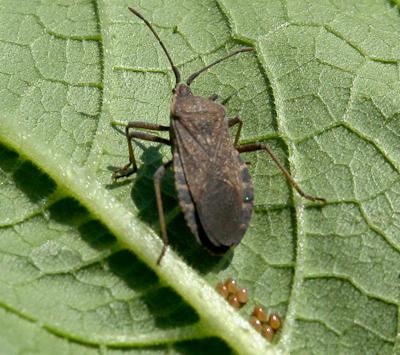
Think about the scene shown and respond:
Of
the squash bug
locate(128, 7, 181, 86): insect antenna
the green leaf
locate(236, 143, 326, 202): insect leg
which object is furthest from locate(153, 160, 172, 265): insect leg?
locate(128, 7, 181, 86): insect antenna

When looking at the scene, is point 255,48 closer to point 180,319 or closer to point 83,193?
point 83,193

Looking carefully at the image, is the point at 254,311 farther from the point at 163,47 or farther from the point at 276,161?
the point at 163,47

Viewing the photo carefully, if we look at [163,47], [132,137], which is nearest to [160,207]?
[132,137]

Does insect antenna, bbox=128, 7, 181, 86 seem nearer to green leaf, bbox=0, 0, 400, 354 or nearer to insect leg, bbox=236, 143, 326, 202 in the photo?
green leaf, bbox=0, 0, 400, 354

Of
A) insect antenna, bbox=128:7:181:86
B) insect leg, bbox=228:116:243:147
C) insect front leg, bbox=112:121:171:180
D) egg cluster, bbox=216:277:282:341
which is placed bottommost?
egg cluster, bbox=216:277:282:341

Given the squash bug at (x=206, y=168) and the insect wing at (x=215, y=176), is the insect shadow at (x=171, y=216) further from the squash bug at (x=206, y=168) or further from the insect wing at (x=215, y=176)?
the insect wing at (x=215, y=176)

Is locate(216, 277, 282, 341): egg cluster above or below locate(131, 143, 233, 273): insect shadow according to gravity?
below

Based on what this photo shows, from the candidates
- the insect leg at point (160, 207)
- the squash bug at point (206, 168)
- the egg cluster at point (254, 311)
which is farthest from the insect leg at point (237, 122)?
the egg cluster at point (254, 311)
